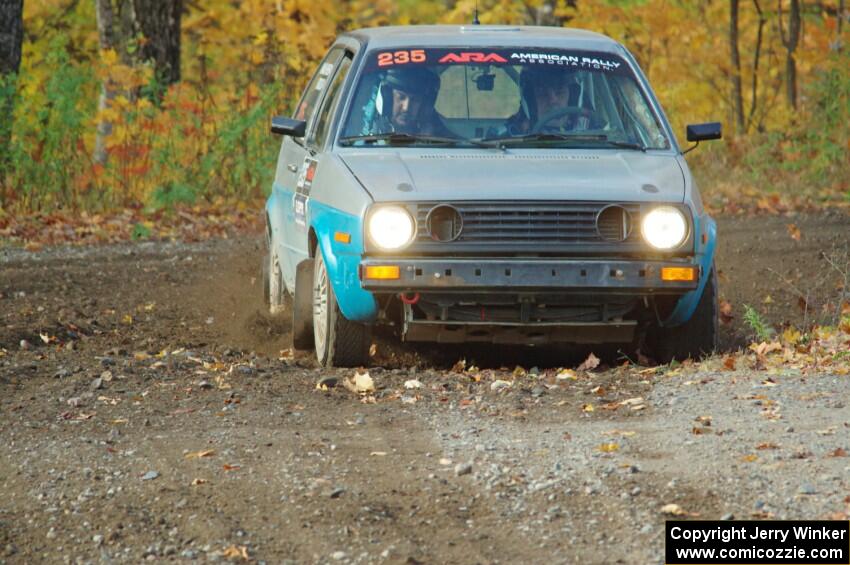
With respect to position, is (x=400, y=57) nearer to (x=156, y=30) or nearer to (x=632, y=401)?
(x=632, y=401)

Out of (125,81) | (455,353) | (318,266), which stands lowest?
(455,353)

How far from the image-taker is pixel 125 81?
16.8 m

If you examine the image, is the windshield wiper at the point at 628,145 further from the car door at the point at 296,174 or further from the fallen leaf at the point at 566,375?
the car door at the point at 296,174

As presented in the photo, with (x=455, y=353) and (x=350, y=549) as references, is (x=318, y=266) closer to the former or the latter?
(x=455, y=353)

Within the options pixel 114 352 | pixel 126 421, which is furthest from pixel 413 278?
pixel 114 352

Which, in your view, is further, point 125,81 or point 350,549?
point 125,81

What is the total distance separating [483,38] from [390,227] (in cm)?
192

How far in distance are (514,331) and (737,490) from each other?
259 cm

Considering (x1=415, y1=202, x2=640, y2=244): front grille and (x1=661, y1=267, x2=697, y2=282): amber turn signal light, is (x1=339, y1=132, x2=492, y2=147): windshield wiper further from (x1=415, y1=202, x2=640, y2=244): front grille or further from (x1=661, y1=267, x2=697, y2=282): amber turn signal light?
(x1=661, y1=267, x2=697, y2=282): amber turn signal light

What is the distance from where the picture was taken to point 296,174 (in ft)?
30.1

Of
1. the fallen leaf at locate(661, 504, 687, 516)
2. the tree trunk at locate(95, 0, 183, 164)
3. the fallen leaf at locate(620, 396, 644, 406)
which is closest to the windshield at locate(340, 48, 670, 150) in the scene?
the fallen leaf at locate(620, 396, 644, 406)

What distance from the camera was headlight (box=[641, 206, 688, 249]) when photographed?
748 centimetres

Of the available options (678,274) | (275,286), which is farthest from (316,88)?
(678,274)

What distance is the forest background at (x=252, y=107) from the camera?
15.7 meters
